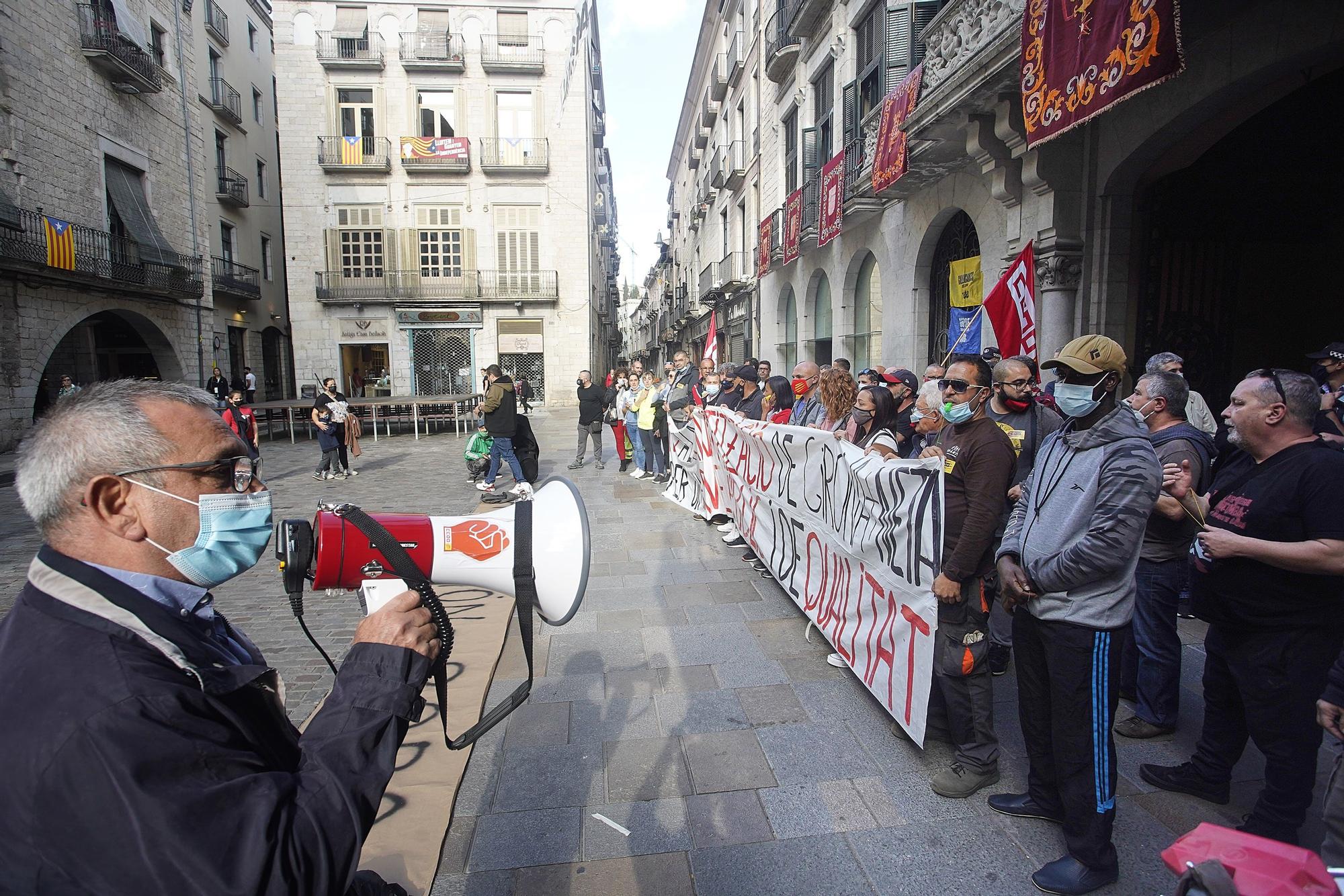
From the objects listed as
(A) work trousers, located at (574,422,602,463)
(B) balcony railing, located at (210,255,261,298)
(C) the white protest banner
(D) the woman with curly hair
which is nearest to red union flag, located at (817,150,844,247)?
(A) work trousers, located at (574,422,602,463)

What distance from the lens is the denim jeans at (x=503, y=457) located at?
9.17 metres

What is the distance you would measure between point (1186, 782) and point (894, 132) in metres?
8.75

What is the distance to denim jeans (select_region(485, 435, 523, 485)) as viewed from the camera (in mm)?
9172

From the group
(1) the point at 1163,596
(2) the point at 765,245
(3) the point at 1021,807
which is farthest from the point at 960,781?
(2) the point at 765,245

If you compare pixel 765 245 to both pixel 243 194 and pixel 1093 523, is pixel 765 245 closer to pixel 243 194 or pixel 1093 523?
pixel 1093 523

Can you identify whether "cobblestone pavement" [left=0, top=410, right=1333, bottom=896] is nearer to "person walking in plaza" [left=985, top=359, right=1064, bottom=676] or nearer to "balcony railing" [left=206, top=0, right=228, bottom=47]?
"person walking in plaza" [left=985, top=359, right=1064, bottom=676]

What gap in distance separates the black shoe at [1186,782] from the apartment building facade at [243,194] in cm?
2492

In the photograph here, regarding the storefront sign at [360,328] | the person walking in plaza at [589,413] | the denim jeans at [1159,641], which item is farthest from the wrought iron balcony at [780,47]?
the storefront sign at [360,328]

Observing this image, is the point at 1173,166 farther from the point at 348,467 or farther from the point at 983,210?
the point at 348,467

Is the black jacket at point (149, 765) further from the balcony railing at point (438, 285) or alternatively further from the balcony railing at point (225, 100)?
the balcony railing at point (225, 100)

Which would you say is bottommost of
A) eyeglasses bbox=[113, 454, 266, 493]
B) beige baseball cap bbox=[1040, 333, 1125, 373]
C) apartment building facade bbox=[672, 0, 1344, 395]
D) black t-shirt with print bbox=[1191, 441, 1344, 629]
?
black t-shirt with print bbox=[1191, 441, 1344, 629]

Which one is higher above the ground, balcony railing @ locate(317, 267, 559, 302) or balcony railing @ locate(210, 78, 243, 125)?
balcony railing @ locate(210, 78, 243, 125)

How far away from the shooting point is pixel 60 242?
51.1 ft

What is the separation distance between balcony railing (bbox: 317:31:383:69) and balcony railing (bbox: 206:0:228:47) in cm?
323
